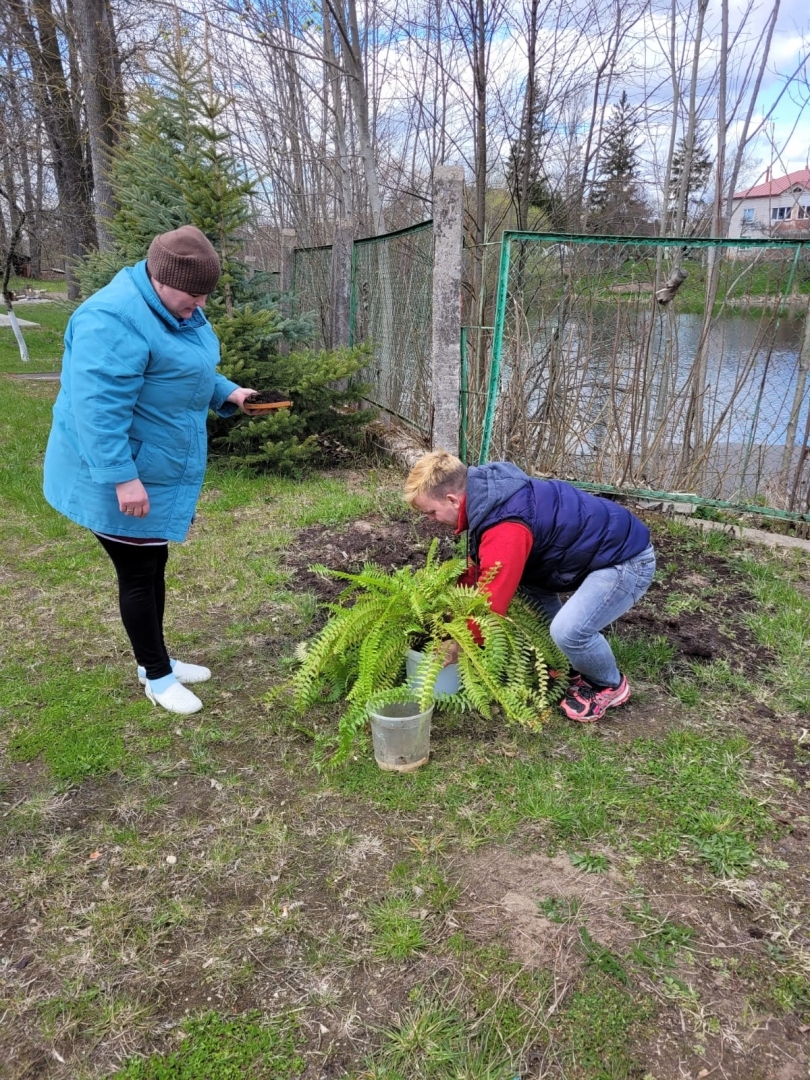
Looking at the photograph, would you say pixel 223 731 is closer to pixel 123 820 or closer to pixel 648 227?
pixel 123 820

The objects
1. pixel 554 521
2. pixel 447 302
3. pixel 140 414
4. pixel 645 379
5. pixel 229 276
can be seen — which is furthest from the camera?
pixel 229 276

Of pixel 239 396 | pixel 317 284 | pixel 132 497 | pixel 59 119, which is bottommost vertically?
pixel 132 497

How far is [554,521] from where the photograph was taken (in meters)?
2.49

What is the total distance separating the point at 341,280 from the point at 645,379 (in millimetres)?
3397

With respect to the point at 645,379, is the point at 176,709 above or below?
below

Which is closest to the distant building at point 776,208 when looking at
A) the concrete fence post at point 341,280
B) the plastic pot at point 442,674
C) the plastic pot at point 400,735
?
the concrete fence post at point 341,280

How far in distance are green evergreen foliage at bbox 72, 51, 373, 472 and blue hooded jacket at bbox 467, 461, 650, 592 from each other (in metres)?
3.41

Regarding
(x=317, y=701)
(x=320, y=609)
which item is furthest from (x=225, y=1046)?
(x=320, y=609)

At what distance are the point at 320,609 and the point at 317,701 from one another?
0.84 metres

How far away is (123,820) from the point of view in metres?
2.26

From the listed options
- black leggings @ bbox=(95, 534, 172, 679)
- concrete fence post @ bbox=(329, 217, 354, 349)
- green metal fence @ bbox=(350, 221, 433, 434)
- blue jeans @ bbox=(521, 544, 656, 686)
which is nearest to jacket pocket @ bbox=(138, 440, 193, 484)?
black leggings @ bbox=(95, 534, 172, 679)

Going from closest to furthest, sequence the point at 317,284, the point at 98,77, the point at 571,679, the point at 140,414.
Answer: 1. the point at 140,414
2. the point at 571,679
3. the point at 317,284
4. the point at 98,77

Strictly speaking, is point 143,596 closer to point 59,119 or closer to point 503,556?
point 503,556

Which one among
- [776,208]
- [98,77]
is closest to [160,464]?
[776,208]
